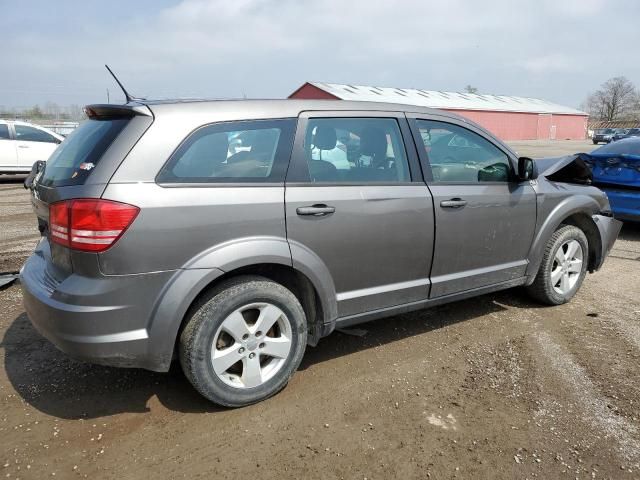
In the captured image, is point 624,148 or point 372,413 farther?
point 624,148

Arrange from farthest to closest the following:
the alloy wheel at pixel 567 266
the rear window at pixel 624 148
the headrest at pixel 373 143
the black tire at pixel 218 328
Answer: the rear window at pixel 624 148 < the alloy wheel at pixel 567 266 < the headrest at pixel 373 143 < the black tire at pixel 218 328

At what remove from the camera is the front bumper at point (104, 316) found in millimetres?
2410

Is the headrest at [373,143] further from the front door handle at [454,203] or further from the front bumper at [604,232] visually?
the front bumper at [604,232]

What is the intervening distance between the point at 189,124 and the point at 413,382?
6.84ft

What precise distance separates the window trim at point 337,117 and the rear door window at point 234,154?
6 cm

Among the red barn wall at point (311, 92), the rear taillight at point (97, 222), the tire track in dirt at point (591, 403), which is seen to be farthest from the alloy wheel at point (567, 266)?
the red barn wall at point (311, 92)

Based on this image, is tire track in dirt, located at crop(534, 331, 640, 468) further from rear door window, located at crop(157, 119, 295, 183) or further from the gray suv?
rear door window, located at crop(157, 119, 295, 183)

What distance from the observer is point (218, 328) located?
8.80 ft

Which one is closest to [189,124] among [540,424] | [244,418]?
[244,418]

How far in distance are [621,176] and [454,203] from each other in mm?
4561

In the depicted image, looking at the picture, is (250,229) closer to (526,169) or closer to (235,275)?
(235,275)

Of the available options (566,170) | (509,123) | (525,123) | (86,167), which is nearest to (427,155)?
(566,170)

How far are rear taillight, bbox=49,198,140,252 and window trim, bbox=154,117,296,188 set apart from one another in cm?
24

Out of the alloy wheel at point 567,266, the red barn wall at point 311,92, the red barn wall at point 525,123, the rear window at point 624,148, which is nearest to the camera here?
the alloy wheel at point 567,266
